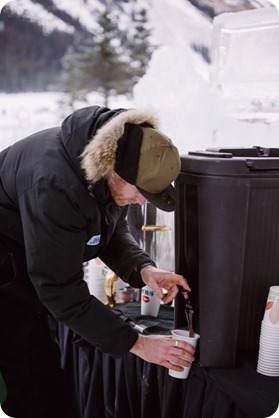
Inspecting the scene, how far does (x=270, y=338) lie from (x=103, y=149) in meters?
0.60

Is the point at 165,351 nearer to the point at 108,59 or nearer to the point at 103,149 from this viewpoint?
the point at 103,149

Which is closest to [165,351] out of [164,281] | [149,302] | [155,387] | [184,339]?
[184,339]

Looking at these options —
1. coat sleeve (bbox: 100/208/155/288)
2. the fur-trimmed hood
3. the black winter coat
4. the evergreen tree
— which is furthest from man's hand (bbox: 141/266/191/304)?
the evergreen tree

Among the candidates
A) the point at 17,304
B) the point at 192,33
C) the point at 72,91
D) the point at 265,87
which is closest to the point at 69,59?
the point at 72,91

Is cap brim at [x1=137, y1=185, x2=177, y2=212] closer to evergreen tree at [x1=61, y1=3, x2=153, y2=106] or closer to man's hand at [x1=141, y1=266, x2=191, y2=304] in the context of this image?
man's hand at [x1=141, y1=266, x2=191, y2=304]

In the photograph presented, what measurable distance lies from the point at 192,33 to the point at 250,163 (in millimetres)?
2033

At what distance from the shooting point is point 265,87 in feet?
9.53

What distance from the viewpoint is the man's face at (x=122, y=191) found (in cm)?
138

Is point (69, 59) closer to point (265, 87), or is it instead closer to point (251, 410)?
point (265, 87)

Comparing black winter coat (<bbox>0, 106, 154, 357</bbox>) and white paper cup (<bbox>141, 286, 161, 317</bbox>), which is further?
white paper cup (<bbox>141, 286, 161, 317</bbox>)

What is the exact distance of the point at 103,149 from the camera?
1.26 m

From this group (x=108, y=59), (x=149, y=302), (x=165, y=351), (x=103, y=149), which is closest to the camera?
(x=103, y=149)

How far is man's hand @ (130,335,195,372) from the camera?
1396 mm

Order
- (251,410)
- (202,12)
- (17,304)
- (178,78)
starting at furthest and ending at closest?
(202,12), (178,78), (17,304), (251,410)
